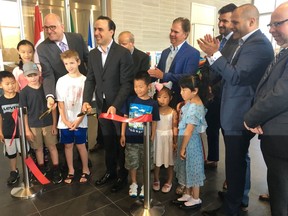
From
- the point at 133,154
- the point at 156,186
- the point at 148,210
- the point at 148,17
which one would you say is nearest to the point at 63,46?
the point at 133,154

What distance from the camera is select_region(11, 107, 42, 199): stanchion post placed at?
2391 millimetres

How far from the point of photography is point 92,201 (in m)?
2.38

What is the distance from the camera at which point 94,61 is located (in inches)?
96.0

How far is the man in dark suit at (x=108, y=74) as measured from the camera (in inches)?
92.4

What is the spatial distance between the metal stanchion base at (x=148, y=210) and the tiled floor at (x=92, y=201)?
0.05 metres

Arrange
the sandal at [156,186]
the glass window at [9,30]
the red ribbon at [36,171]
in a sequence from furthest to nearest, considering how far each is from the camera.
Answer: the glass window at [9,30]
the sandal at [156,186]
the red ribbon at [36,171]

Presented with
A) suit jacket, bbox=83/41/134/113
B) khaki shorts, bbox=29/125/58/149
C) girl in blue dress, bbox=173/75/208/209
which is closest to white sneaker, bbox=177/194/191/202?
girl in blue dress, bbox=173/75/208/209

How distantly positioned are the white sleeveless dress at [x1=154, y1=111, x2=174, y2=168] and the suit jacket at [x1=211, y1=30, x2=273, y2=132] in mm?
666

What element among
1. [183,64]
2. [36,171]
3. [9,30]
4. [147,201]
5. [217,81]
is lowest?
[147,201]

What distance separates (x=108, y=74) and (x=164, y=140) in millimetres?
847

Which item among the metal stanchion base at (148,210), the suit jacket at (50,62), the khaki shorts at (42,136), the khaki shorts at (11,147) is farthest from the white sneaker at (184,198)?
the khaki shorts at (11,147)

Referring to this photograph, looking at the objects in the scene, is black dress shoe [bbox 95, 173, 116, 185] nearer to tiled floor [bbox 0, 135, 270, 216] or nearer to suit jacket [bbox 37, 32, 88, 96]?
tiled floor [bbox 0, 135, 270, 216]

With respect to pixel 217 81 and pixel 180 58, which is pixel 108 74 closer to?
pixel 180 58

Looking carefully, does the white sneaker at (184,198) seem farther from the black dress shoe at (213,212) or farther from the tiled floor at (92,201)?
the black dress shoe at (213,212)
